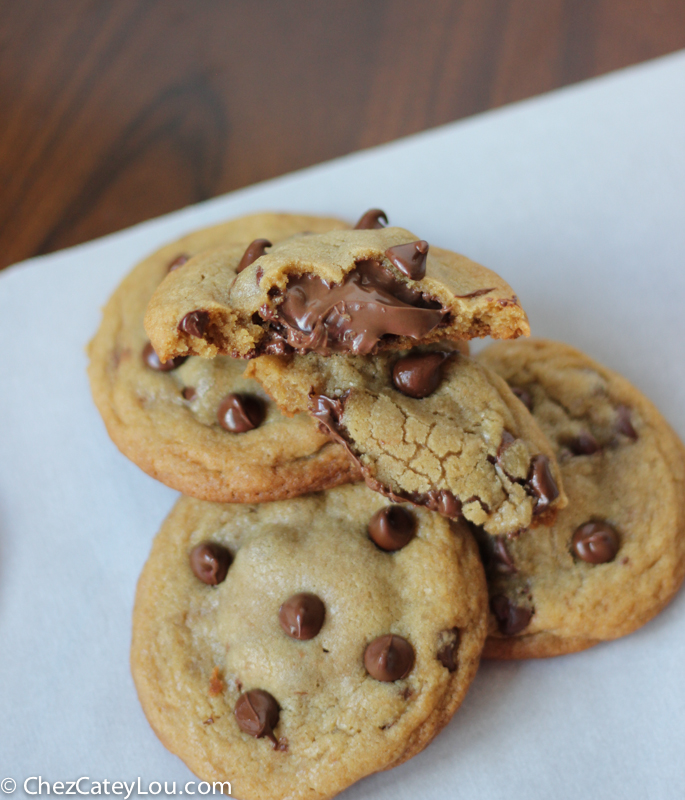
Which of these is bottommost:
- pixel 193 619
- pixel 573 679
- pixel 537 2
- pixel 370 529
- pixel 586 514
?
pixel 193 619

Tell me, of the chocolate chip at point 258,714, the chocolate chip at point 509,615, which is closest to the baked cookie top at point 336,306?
the chocolate chip at point 509,615

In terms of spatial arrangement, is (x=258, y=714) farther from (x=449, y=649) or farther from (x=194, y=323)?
(x=194, y=323)

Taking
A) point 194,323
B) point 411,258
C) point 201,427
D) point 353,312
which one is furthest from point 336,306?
point 201,427

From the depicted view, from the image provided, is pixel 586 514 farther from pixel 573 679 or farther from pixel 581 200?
pixel 581 200

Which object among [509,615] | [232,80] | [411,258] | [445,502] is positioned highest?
[232,80]

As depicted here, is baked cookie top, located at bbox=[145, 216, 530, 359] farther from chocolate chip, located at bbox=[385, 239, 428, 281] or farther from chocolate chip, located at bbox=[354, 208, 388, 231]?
chocolate chip, located at bbox=[354, 208, 388, 231]

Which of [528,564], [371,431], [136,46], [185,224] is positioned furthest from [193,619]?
[136,46]

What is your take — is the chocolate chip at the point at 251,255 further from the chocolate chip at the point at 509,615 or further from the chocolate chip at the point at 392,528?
the chocolate chip at the point at 509,615
